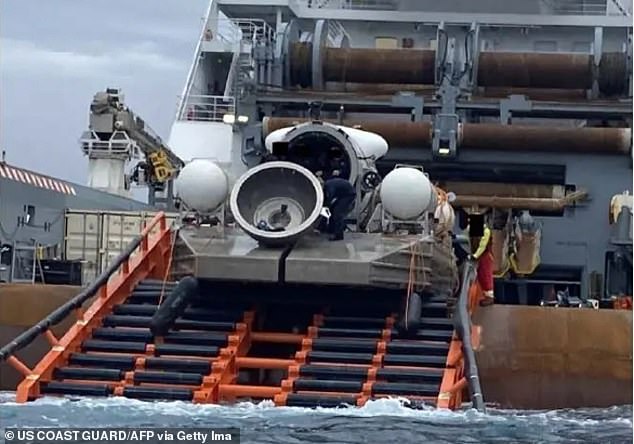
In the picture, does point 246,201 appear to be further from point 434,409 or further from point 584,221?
point 584,221

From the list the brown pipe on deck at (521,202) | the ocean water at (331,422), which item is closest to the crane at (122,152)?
the brown pipe on deck at (521,202)

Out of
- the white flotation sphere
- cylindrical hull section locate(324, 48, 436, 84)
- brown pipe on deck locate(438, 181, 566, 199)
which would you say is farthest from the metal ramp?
Answer: cylindrical hull section locate(324, 48, 436, 84)

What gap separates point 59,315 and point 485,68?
10.7 metres

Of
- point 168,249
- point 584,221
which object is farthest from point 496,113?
point 168,249

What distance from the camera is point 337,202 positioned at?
544 inches

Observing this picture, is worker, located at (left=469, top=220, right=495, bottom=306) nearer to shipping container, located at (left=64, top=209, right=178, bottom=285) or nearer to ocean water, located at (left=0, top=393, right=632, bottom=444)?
ocean water, located at (left=0, top=393, right=632, bottom=444)

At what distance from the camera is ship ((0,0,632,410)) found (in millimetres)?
12547

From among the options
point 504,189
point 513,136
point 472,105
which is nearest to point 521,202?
point 504,189

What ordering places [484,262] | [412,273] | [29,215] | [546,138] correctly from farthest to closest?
[29,215] → [546,138] → [484,262] → [412,273]

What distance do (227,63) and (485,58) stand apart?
19.1 ft

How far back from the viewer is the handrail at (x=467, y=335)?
11.6 m

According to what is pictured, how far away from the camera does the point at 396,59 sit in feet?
71.8

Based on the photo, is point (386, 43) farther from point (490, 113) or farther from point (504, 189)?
point (504, 189)

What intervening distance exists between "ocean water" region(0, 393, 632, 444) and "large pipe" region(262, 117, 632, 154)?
8553 mm
